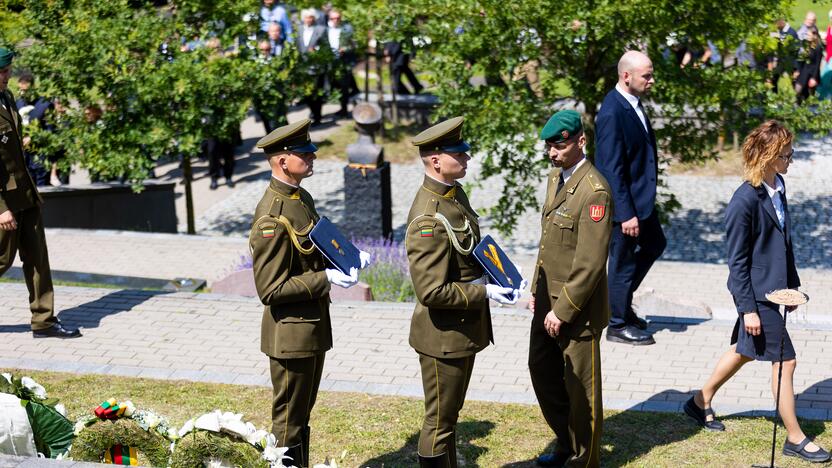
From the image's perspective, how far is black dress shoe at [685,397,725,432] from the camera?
727 centimetres

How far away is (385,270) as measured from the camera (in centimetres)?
1096

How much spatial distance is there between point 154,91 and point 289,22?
7165 millimetres

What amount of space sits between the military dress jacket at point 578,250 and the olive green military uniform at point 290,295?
1234mm

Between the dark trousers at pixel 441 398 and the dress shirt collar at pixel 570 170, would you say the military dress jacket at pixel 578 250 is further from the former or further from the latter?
the dark trousers at pixel 441 398

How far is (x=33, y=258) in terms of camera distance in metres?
9.24

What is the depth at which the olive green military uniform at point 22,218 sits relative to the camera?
8828 mm

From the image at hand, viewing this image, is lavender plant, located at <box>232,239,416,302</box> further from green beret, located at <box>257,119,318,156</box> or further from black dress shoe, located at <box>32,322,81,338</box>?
green beret, located at <box>257,119,318,156</box>

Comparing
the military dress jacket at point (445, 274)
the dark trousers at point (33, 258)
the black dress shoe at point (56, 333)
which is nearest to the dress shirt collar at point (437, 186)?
the military dress jacket at point (445, 274)

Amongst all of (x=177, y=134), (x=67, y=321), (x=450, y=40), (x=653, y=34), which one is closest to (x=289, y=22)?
(x=177, y=134)

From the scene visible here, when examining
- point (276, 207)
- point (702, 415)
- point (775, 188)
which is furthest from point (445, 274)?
point (702, 415)

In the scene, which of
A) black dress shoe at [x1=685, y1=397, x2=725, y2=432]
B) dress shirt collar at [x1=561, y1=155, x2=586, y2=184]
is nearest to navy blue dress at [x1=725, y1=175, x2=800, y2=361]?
black dress shoe at [x1=685, y1=397, x2=725, y2=432]

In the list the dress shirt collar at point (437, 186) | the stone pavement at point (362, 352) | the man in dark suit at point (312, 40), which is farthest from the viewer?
the man in dark suit at point (312, 40)

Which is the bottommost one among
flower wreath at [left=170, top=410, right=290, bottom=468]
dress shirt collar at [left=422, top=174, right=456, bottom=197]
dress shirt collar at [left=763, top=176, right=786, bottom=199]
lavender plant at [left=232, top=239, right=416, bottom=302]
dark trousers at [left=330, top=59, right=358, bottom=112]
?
dark trousers at [left=330, top=59, right=358, bottom=112]

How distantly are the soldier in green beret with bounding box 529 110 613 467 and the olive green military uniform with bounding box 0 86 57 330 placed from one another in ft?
13.9
